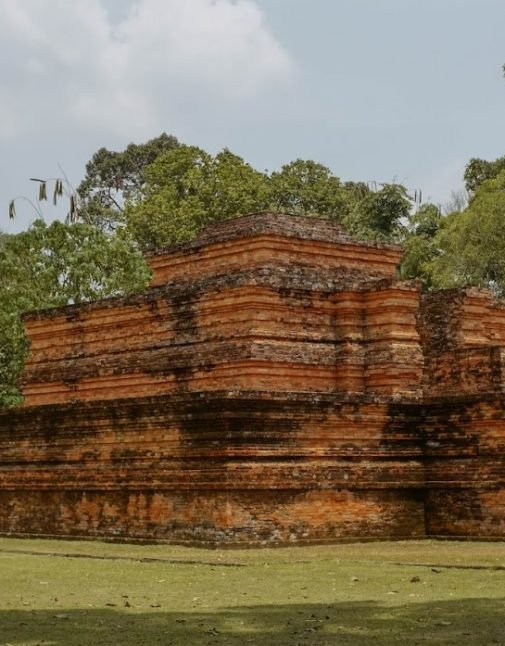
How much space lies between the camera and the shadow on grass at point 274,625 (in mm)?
8844

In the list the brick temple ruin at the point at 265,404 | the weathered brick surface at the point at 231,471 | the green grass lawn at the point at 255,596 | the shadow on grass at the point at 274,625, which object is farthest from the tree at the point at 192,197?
the shadow on grass at the point at 274,625

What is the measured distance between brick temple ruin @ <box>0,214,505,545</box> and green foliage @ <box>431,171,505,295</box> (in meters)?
11.7

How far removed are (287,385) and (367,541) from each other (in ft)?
12.1

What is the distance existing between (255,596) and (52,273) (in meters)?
22.3

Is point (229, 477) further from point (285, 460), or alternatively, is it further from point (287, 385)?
point (287, 385)

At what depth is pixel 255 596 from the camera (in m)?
11.6

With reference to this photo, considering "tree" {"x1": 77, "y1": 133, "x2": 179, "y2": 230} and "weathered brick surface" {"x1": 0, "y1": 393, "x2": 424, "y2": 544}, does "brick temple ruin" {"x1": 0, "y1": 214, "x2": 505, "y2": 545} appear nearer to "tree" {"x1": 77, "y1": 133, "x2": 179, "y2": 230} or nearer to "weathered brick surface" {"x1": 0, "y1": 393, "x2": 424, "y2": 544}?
"weathered brick surface" {"x1": 0, "y1": 393, "x2": 424, "y2": 544}

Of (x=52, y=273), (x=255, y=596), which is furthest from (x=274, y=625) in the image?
(x=52, y=273)

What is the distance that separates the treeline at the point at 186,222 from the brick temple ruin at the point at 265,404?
295 inches

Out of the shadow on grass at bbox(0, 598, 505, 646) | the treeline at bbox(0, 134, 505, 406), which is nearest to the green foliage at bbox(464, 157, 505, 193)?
the treeline at bbox(0, 134, 505, 406)

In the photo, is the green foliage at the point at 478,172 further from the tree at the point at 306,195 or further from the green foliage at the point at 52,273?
the green foliage at the point at 52,273

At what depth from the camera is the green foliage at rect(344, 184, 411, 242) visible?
152 ft

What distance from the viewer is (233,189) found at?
4691 cm

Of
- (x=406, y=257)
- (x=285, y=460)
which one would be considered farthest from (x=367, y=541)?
(x=406, y=257)
